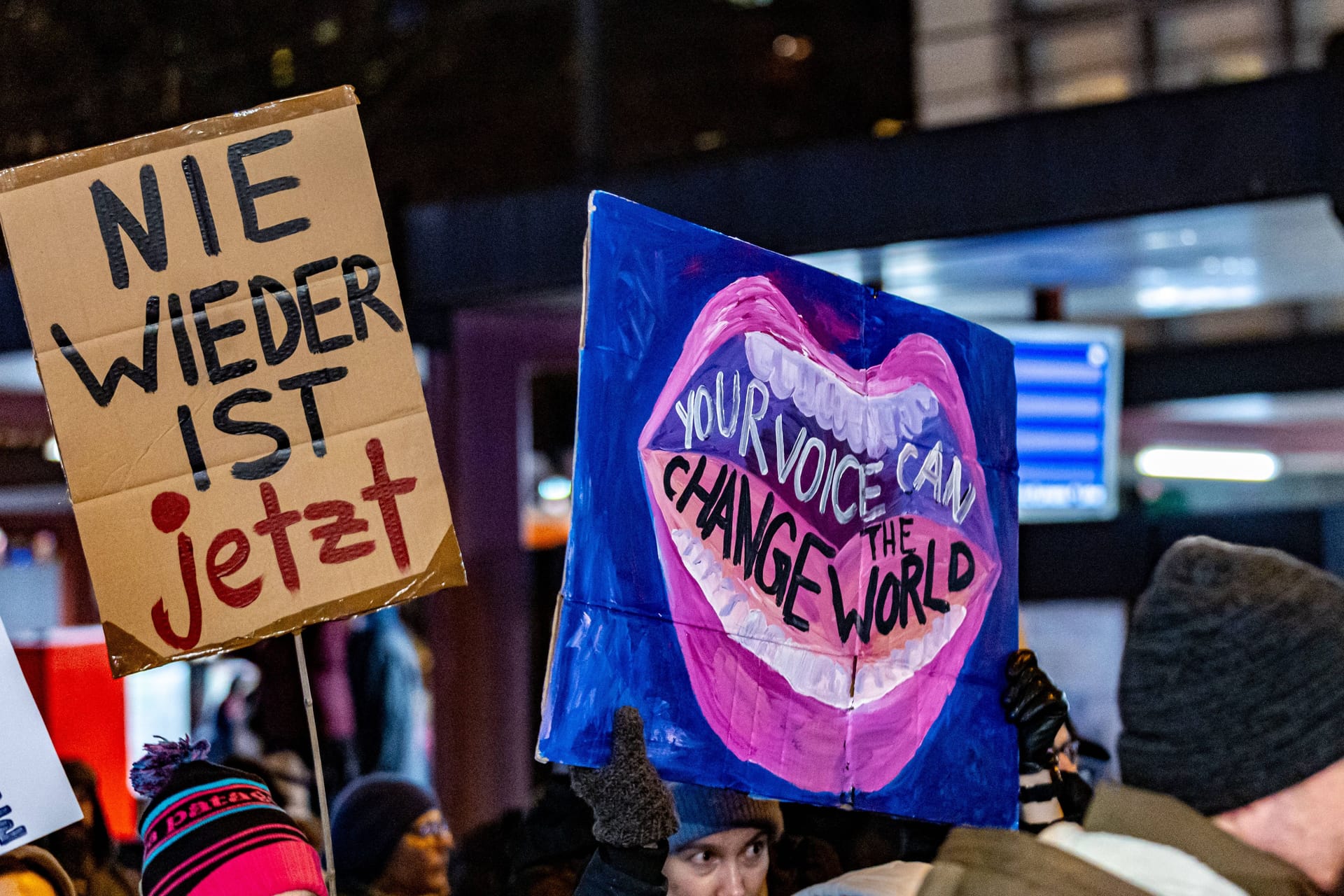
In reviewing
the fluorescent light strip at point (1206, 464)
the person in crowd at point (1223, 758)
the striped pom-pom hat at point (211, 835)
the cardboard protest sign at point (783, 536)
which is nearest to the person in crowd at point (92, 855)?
the striped pom-pom hat at point (211, 835)

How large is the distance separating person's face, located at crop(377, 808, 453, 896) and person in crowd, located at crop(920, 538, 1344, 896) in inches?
109

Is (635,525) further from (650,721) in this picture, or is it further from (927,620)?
(927,620)

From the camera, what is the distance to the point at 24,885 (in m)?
2.97

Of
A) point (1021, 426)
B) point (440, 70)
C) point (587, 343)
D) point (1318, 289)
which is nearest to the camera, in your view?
point (587, 343)

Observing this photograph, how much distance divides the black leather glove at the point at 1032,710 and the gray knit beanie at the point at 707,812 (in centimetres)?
55

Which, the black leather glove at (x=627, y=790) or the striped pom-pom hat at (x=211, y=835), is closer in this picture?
the black leather glove at (x=627, y=790)

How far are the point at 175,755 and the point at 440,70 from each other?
17.8 m

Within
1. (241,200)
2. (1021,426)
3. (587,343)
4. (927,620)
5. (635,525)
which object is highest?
(241,200)

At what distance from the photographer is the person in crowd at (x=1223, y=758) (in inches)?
62.5

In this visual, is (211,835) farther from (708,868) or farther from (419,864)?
(419,864)

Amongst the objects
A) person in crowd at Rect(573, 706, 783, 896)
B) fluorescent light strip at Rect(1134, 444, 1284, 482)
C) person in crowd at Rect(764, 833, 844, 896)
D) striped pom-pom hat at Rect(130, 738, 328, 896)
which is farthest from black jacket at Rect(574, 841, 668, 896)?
fluorescent light strip at Rect(1134, 444, 1284, 482)

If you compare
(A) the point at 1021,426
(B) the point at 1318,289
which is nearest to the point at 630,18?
(B) the point at 1318,289

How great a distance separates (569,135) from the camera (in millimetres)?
20422

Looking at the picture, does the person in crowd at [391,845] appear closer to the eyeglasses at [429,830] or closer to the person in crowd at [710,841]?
the eyeglasses at [429,830]
